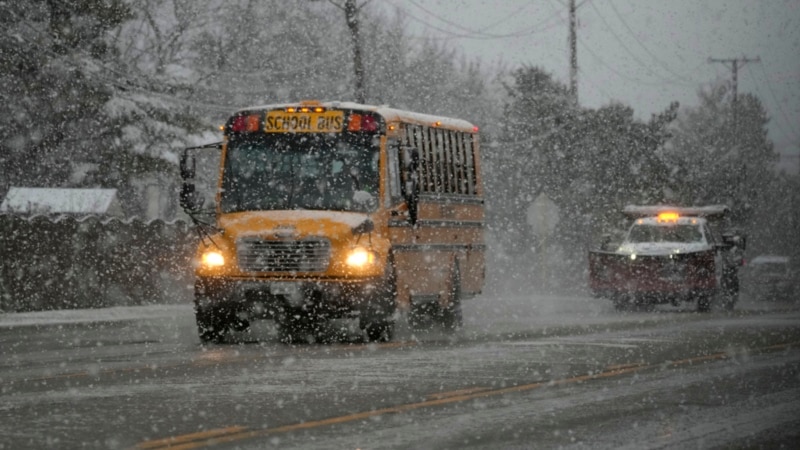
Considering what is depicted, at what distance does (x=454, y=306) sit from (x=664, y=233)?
9203 mm

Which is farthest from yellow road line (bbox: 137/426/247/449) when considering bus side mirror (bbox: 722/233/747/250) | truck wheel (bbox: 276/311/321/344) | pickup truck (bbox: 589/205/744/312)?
bus side mirror (bbox: 722/233/747/250)

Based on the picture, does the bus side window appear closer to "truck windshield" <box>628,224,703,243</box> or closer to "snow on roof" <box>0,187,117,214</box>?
"truck windshield" <box>628,224,703,243</box>

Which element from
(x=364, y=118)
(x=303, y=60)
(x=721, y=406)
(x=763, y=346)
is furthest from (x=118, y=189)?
(x=721, y=406)

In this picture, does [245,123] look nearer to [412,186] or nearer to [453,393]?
[412,186]

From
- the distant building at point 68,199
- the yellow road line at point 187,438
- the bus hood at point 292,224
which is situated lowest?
the yellow road line at point 187,438

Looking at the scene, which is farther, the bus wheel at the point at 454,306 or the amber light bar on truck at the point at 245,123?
the bus wheel at the point at 454,306

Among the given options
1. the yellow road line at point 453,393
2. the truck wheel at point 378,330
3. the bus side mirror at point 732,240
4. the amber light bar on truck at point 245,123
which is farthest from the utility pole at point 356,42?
the yellow road line at point 453,393

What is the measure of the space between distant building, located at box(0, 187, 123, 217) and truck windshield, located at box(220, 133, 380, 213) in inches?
871

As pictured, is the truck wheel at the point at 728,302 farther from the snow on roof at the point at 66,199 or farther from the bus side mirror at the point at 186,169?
the snow on roof at the point at 66,199

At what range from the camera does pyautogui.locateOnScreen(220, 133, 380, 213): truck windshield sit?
18469 mm

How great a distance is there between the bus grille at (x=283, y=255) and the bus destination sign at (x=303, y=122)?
1928 mm

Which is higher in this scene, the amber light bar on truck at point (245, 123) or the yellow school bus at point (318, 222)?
the amber light bar on truck at point (245, 123)

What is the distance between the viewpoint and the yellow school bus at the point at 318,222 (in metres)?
17.6

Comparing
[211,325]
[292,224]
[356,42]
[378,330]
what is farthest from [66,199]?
[378,330]
